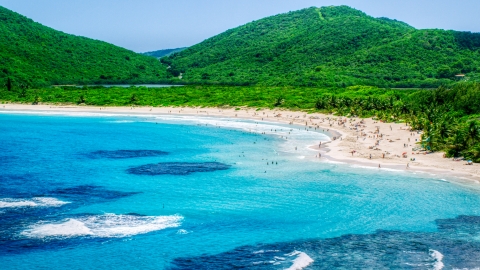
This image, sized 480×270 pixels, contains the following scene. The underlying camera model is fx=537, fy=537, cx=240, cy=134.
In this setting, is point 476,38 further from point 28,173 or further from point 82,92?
point 28,173

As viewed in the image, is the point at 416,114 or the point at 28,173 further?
the point at 416,114

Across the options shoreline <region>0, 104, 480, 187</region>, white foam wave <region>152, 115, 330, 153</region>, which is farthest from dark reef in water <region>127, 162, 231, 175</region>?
shoreline <region>0, 104, 480, 187</region>

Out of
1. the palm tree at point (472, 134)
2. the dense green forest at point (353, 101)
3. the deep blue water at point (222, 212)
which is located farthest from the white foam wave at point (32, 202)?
the palm tree at point (472, 134)

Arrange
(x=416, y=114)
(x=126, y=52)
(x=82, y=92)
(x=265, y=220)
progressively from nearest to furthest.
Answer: (x=265, y=220) < (x=416, y=114) < (x=82, y=92) < (x=126, y=52)

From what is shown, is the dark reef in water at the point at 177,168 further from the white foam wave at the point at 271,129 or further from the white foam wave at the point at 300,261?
the white foam wave at the point at 300,261

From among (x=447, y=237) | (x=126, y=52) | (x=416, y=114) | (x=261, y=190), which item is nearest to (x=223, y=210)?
(x=261, y=190)

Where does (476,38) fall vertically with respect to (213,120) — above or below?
above

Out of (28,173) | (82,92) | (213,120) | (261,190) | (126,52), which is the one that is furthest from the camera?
(126,52)

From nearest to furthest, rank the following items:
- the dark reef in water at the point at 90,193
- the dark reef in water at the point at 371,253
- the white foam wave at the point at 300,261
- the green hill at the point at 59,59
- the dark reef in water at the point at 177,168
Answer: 1. the white foam wave at the point at 300,261
2. the dark reef in water at the point at 371,253
3. the dark reef in water at the point at 90,193
4. the dark reef in water at the point at 177,168
5. the green hill at the point at 59,59
